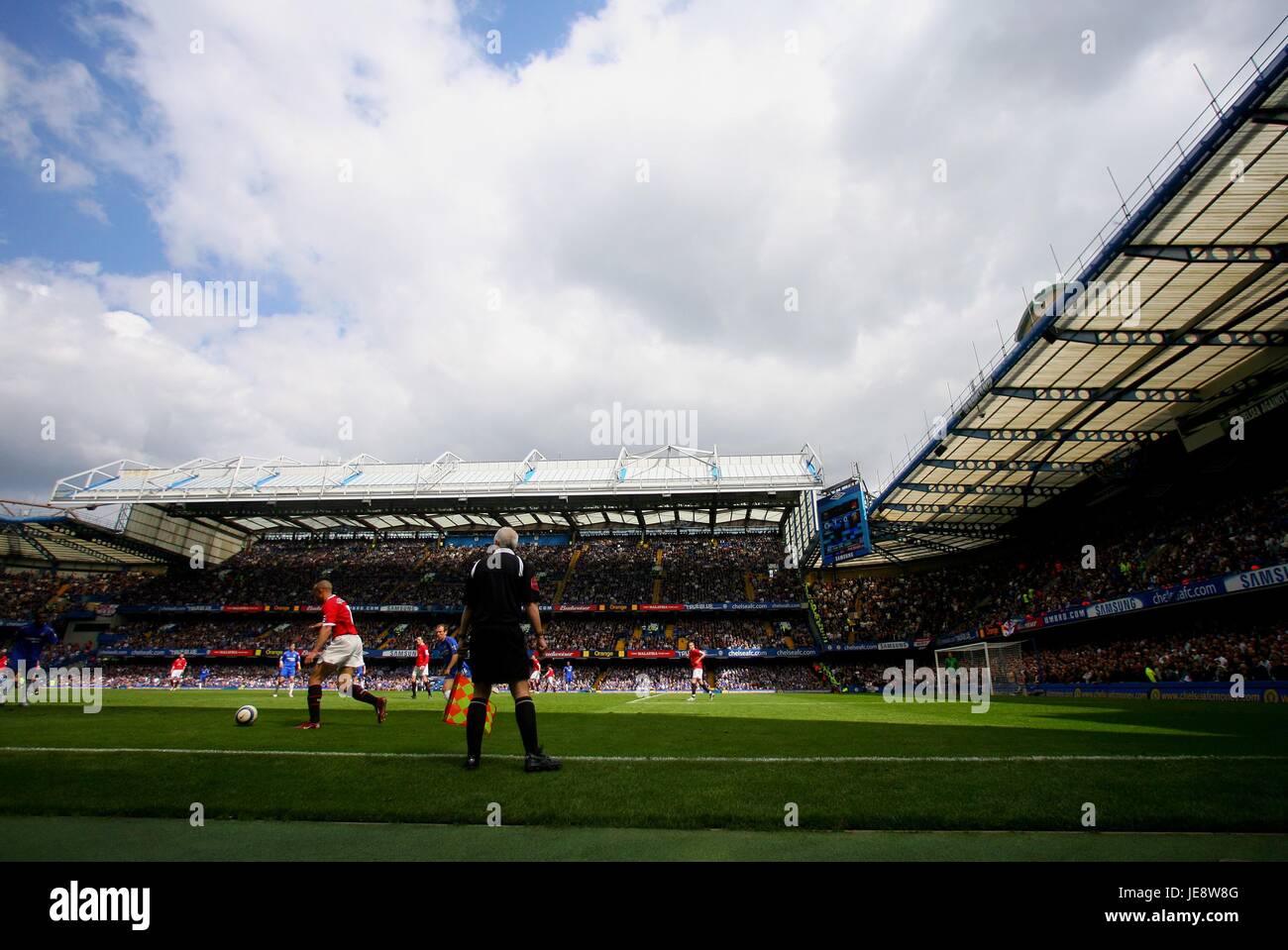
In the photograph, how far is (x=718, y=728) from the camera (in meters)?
9.09

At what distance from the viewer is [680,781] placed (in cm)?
450

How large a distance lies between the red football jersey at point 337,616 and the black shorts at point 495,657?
15.1 feet

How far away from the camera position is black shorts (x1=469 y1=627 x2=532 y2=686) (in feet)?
16.6

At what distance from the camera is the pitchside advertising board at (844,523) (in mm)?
32750

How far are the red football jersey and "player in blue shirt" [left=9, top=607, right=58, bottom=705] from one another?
25.0ft

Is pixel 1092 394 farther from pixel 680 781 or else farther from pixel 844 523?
pixel 680 781

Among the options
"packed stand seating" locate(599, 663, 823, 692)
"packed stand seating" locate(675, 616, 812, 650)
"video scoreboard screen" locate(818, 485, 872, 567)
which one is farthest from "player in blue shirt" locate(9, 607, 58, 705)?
"packed stand seating" locate(675, 616, 812, 650)

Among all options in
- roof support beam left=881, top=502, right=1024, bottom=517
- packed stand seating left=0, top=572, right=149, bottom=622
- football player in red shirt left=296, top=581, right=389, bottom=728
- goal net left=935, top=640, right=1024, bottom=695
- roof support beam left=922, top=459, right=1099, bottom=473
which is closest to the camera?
football player in red shirt left=296, top=581, right=389, bottom=728

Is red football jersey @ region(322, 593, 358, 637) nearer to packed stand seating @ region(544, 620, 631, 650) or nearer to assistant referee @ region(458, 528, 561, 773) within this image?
assistant referee @ region(458, 528, 561, 773)

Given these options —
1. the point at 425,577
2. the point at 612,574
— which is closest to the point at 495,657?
the point at 612,574

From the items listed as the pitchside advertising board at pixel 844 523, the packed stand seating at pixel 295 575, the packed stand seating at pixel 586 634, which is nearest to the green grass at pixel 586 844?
the pitchside advertising board at pixel 844 523

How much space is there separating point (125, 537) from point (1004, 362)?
2414 inches

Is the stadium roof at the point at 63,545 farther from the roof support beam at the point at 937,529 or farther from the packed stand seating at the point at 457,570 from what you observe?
the roof support beam at the point at 937,529
